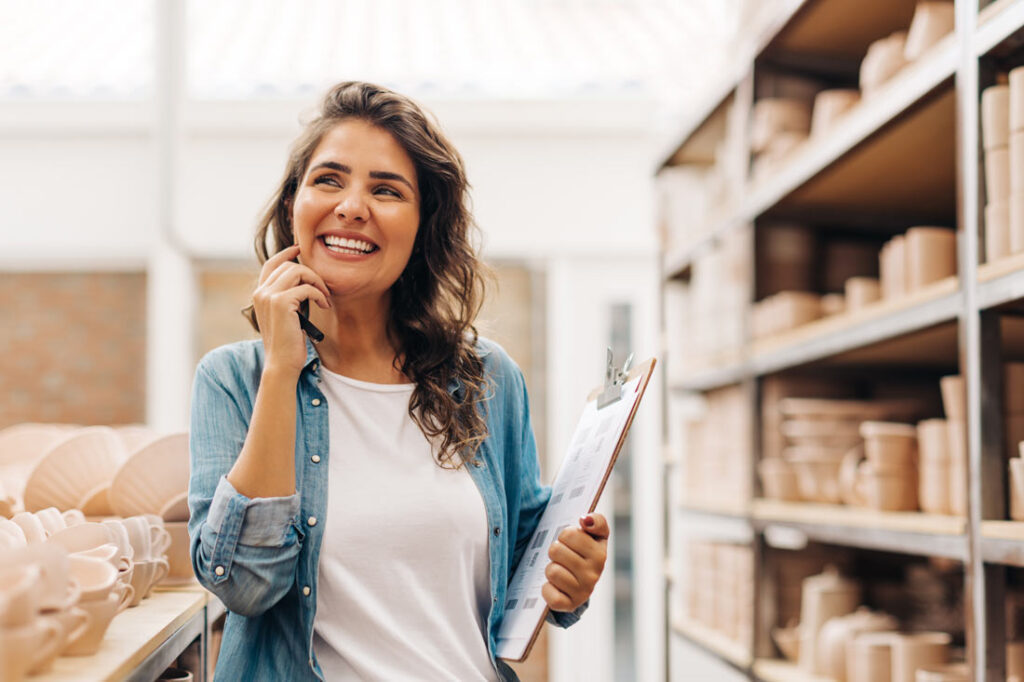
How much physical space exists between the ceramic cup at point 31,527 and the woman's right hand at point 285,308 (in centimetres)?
32

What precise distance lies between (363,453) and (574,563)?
31 centimetres

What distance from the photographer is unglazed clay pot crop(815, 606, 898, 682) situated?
2.33 meters

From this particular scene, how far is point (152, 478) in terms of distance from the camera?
5.00ft

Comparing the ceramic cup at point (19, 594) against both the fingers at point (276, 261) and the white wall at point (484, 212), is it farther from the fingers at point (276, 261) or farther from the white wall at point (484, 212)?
the white wall at point (484, 212)

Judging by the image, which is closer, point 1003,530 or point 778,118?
point 1003,530

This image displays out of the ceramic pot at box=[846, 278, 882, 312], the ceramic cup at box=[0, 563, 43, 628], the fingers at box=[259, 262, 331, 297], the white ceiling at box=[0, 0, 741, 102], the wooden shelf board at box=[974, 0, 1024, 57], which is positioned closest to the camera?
the ceramic cup at box=[0, 563, 43, 628]

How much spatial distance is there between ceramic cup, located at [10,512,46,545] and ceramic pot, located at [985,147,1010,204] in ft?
4.93

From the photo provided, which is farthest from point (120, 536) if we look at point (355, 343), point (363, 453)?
point (355, 343)

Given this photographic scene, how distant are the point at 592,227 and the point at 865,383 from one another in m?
2.28

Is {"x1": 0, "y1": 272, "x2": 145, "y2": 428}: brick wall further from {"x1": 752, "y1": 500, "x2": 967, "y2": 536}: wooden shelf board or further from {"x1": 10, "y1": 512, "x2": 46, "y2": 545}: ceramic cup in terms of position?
{"x1": 10, "y1": 512, "x2": 46, "y2": 545}: ceramic cup

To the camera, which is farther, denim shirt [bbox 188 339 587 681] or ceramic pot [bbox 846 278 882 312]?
ceramic pot [bbox 846 278 882 312]

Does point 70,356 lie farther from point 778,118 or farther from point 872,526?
point 872,526

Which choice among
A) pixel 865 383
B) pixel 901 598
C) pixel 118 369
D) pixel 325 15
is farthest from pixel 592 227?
pixel 118 369

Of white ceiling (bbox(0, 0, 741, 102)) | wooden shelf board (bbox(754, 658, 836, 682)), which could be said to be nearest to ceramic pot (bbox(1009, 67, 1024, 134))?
wooden shelf board (bbox(754, 658, 836, 682))
